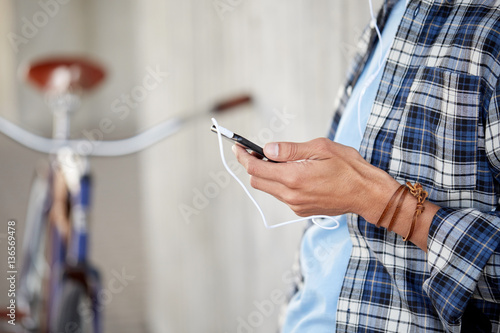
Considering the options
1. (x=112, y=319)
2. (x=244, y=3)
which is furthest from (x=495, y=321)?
(x=112, y=319)

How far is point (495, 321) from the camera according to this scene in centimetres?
64

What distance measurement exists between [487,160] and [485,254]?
0.13 metres

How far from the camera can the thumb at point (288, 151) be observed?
0.59 meters

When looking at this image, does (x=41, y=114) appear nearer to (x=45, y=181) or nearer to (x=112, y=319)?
(x=112, y=319)

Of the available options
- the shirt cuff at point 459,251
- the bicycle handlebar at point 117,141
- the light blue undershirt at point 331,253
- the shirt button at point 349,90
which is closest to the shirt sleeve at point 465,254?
the shirt cuff at point 459,251

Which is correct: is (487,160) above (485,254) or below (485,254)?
above

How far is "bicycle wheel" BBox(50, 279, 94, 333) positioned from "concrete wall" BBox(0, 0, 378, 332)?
0.60m

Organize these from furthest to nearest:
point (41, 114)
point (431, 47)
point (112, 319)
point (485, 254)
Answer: point (41, 114)
point (112, 319)
point (431, 47)
point (485, 254)

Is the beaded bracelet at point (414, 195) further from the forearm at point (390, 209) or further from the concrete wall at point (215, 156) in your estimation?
the concrete wall at point (215, 156)

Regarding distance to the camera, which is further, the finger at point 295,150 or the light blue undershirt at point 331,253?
the light blue undershirt at point 331,253

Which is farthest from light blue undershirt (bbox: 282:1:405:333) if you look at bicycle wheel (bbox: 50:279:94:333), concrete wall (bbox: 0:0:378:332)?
bicycle wheel (bbox: 50:279:94:333)

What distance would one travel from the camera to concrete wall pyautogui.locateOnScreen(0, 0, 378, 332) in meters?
1.29

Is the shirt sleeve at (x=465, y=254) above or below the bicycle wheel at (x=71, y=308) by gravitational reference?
above

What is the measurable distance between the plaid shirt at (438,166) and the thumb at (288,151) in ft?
0.47
